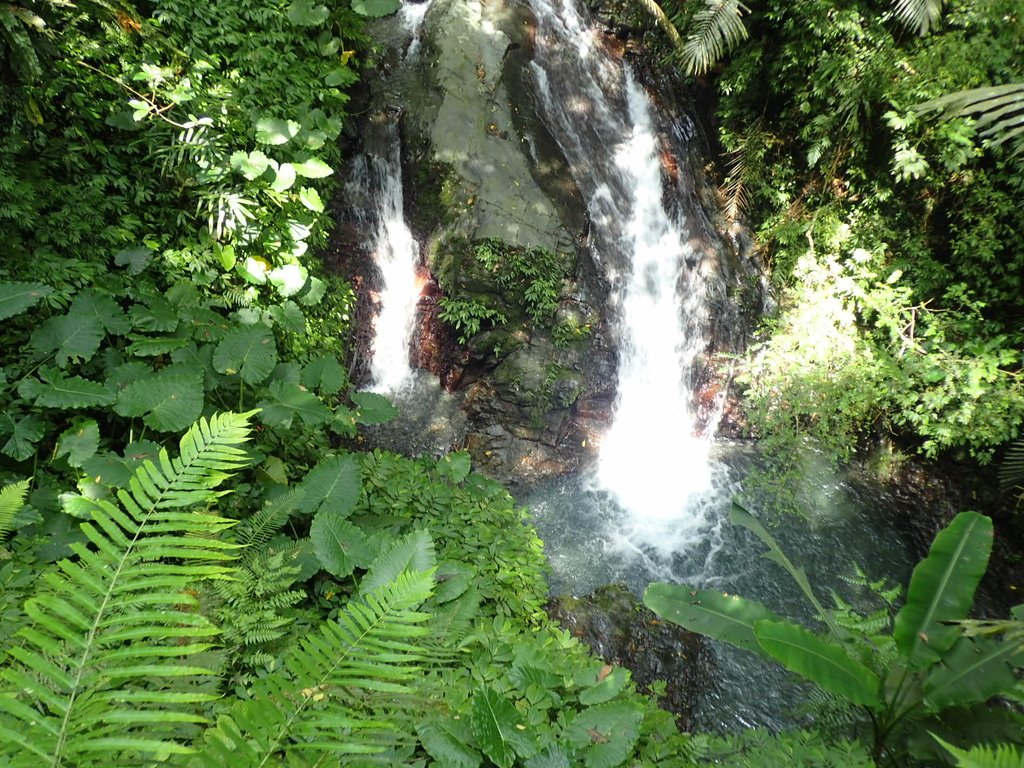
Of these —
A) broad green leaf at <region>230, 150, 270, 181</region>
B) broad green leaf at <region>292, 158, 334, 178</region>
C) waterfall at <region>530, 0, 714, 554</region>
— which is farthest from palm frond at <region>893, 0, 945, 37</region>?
broad green leaf at <region>230, 150, 270, 181</region>

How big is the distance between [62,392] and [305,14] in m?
4.28

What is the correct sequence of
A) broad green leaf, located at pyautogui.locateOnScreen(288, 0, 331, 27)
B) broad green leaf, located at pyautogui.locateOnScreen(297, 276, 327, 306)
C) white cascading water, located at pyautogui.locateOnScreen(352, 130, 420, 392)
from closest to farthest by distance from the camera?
broad green leaf, located at pyautogui.locateOnScreen(297, 276, 327, 306), broad green leaf, located at pyautogui.locateOnScreen(288, 0, 331, 27), white cascading water, located at pyautogui.locateOnScreen(352, 130, 420, 392)

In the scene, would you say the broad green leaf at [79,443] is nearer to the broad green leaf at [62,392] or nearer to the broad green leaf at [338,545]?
the broad green leaf at [62,392]

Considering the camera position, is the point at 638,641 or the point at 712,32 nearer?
the point at 638,641

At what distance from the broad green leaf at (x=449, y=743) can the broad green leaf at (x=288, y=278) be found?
3.83 meters

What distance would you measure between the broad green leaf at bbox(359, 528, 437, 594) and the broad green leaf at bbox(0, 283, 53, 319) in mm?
2428

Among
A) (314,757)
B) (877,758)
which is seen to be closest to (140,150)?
(314,757)

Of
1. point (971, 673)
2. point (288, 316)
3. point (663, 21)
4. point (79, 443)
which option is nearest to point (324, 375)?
point (288, 316)

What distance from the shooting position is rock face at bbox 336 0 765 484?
20.6ft

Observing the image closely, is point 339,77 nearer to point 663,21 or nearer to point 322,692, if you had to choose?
point 663,21

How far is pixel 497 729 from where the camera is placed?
1.57 meters

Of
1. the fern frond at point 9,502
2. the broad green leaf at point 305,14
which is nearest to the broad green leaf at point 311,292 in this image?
the broad green leaf at point 305,14

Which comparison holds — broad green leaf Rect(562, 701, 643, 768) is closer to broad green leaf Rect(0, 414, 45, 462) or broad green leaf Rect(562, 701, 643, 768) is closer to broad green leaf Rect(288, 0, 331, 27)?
broad green leaf Rect(0, 414, 45, 462)

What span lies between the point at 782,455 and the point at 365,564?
5.82 metres
